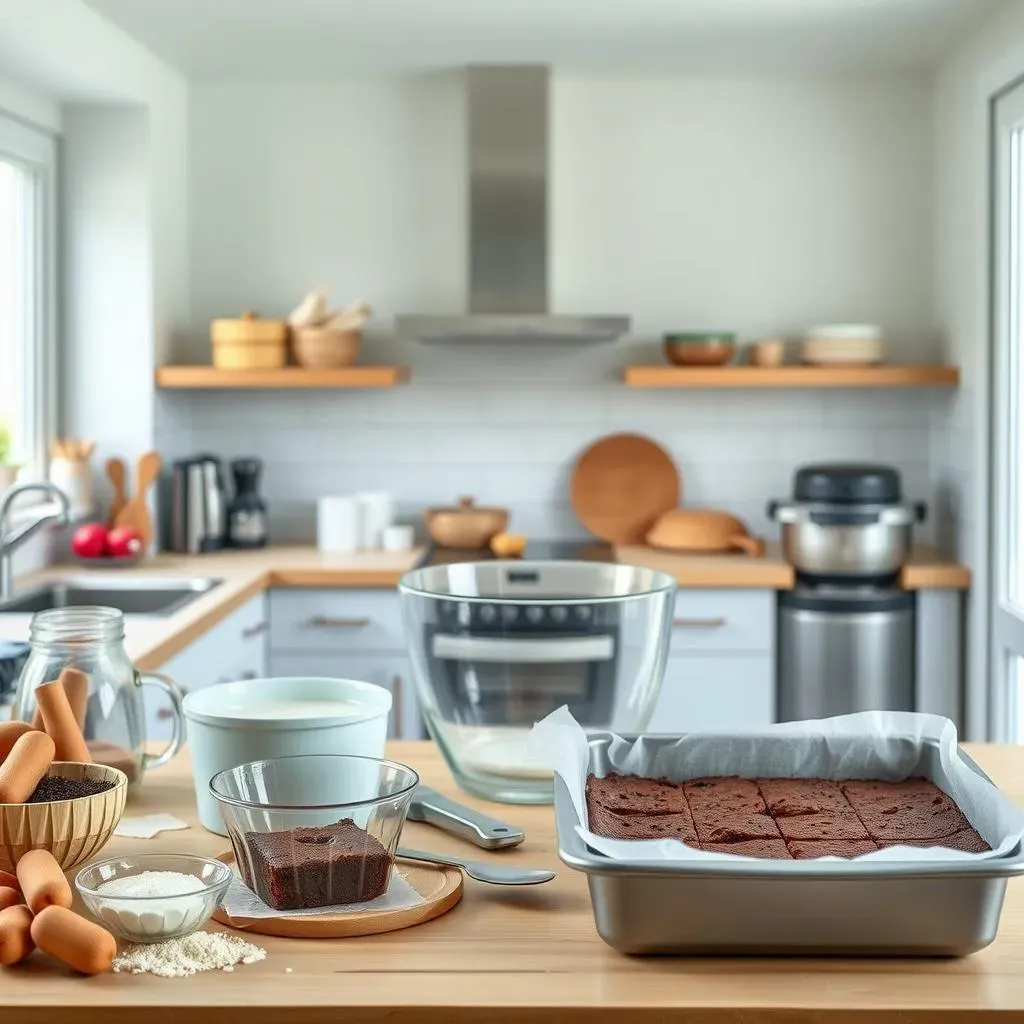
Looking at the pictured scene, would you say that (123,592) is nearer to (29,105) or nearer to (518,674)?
(29,105)

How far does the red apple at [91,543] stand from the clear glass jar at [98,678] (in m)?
2.40

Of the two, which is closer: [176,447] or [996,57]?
[996,57]

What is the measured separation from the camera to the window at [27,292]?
152 inches

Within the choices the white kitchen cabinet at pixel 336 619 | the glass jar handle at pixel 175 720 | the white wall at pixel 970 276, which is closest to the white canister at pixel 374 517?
the white kitchen cabinet at pixel 336 619

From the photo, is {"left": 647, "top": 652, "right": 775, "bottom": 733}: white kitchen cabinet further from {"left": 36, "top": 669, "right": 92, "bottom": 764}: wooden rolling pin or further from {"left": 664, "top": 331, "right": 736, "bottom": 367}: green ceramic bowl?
{"left": 36, "top": 669, "right": 92, "bottom": 764}: wooden rolling pin

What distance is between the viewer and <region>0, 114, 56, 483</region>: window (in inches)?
152

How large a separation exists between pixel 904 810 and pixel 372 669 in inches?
108

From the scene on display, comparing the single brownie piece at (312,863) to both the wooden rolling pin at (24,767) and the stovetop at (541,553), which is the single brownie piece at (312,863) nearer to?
the wooden rolling pin at (24,767)

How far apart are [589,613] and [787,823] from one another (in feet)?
1.14

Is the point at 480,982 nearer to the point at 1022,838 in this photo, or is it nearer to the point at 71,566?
the point at 1022,838

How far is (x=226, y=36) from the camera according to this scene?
12.9 feet

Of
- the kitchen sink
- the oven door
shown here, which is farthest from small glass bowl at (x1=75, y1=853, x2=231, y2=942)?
the kitchen sink

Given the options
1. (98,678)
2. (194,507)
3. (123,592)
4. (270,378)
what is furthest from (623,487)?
(98,678)

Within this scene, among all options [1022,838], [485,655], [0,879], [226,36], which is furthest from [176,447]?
[1022,838]
